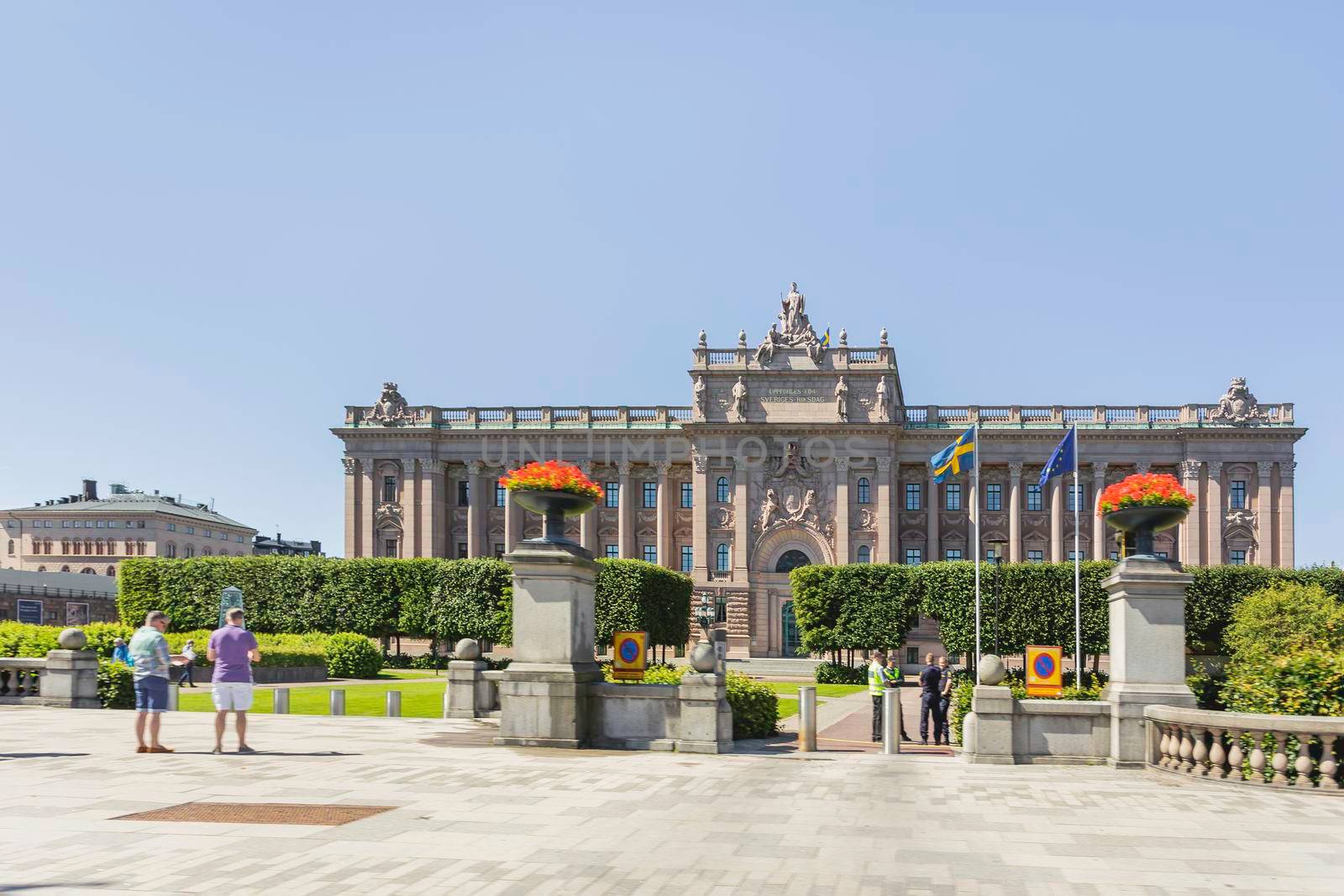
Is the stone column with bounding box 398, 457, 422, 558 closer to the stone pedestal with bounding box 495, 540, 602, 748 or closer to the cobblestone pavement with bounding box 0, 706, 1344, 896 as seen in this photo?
the stone pedestal with bounding box 495, 540, 602, 748

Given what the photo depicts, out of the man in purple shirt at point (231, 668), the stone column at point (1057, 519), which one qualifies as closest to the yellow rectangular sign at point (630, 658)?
the man in purple shirt at point (231, 668)

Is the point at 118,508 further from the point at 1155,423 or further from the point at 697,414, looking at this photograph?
the point at 1155,423

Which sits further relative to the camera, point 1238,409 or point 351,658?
point 1238,409

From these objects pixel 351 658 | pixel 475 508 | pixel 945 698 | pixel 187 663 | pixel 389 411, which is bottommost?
pixel 351 658

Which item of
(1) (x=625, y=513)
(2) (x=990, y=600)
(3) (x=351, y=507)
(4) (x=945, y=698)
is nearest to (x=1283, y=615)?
(2) (x=990, y=600)

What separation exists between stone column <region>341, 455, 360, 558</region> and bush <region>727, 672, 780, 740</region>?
259ft

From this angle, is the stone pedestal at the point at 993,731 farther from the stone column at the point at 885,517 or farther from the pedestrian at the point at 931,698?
the stone column at the point at 885,517

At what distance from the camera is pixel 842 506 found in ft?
304

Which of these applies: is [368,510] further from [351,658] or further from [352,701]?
[352,701]

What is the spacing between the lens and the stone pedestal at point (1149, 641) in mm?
20828

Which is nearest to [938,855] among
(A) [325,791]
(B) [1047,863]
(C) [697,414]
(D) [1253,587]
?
(B) [1047,863]

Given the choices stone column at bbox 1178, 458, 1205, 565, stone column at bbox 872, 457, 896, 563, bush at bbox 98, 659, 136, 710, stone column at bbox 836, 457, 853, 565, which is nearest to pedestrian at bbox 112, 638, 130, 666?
bush at bbox 98, 659, 136, 710

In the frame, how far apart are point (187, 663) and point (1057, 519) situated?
227ft

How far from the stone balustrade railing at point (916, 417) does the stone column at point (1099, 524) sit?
3.37 meters
